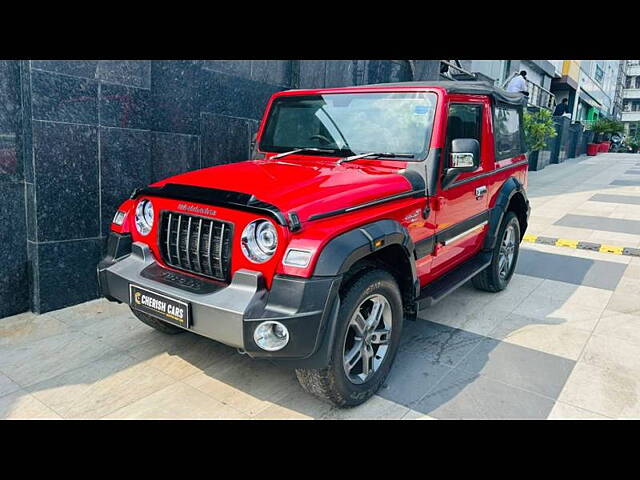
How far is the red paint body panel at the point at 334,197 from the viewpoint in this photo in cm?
275

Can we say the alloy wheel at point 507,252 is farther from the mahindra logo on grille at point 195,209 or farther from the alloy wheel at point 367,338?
the mahindra logo on grille at point 195,209

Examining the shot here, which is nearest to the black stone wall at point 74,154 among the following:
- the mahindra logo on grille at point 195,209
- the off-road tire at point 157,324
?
the off-road tire at point 157,324

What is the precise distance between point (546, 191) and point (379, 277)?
12.3m

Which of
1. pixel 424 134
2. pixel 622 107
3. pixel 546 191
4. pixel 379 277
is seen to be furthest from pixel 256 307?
pixel 622 107

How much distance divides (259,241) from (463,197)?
2127 mm

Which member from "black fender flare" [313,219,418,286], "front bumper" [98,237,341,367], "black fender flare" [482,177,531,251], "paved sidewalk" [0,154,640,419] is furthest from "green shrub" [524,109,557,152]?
"front bumper" [98,237,341,367]

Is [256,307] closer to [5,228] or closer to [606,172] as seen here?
[5,228]

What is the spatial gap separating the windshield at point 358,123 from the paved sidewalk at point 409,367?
→ 1.64 m

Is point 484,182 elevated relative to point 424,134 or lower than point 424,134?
lower

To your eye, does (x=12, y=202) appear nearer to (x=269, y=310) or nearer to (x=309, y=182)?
(x=309, y=182)

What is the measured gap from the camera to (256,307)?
2.63m

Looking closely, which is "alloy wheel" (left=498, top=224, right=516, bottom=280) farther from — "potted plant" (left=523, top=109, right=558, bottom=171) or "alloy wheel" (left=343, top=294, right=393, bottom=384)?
"potted plant" (left=523, top=109, right=558, bottom=171)

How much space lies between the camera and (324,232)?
2.73 meters

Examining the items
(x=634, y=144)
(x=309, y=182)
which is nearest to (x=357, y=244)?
(x=309, y=182)
